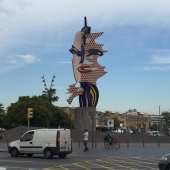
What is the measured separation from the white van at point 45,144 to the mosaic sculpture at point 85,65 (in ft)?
106

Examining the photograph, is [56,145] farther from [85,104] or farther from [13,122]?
[13,122]

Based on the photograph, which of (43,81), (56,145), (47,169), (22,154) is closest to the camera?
(47,169)

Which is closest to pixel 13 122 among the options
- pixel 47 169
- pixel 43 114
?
pixel 43 114

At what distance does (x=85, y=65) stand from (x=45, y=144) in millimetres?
33842

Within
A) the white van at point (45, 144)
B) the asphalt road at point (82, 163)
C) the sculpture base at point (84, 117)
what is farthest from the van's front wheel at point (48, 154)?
the sculpture base at point (84, 117)

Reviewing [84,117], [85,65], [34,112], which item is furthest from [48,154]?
[34,112]

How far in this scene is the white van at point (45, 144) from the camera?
30812mm

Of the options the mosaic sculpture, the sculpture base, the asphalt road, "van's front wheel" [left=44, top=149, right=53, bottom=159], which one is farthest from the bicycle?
the mosaic sculpture

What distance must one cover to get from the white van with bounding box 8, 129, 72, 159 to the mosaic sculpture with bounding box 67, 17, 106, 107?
106 feet

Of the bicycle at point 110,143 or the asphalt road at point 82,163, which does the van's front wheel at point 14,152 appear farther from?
the bicycle at point 110,143

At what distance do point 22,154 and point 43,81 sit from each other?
179 ft

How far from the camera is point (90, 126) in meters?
63.7

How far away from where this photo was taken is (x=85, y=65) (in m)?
64.2

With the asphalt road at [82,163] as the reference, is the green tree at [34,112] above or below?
above
